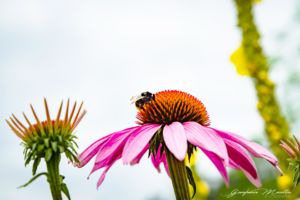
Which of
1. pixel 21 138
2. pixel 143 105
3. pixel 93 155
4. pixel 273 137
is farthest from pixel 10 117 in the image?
pixel 273 137

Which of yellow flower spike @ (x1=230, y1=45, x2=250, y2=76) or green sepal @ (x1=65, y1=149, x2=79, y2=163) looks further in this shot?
yellow flower spike @ (x1=230, y1=45, x2=250, y2=76)

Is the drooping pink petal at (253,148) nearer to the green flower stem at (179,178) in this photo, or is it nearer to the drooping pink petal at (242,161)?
the drooping pink petal at (242,161)

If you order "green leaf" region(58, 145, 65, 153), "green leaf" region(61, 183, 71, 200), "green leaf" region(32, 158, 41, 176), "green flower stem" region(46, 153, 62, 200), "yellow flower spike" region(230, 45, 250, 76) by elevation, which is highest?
"yellow flower spike" region(230, 45, 250, 76)

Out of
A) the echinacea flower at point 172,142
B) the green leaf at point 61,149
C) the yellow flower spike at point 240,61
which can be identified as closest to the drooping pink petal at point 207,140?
the echinacea flower at point 172,142

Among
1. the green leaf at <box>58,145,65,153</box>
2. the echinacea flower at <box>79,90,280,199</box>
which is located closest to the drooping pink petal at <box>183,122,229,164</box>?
the echinacea flower at <box>79,90,280,199</box>

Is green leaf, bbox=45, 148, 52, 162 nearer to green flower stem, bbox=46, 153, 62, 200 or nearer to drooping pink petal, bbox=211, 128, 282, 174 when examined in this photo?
green flower stem, bbox=46, 153, 62, 200

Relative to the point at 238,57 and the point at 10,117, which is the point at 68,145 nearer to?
the point at 10,117
